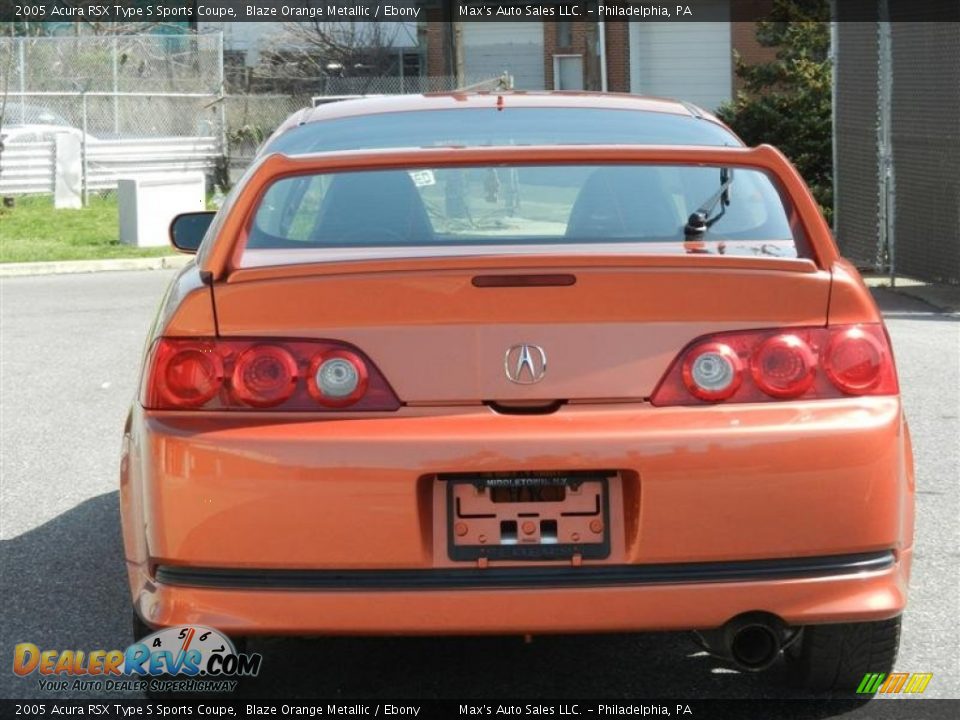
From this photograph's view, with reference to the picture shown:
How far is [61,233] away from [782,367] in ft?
62.3

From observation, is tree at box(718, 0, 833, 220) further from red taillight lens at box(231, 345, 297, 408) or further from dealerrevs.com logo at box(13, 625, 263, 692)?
red taillight lens at box(231, 345, 297, 408)

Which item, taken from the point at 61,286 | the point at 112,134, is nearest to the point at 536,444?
the point at 61,286

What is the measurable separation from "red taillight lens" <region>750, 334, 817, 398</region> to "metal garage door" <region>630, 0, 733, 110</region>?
4020cm

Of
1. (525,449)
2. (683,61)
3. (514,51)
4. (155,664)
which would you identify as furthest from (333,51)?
(525,449)

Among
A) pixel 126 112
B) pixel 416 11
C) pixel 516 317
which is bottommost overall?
pixel 516 317

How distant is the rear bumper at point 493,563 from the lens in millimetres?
3475

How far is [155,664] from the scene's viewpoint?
3941 millimetres

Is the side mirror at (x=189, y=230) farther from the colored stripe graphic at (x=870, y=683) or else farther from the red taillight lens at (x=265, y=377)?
the colored stripe graphic at (x=870, y=683)

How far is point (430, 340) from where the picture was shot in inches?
140

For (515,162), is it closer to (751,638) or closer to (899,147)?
(751,638)

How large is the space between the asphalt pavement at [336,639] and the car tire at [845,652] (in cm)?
15

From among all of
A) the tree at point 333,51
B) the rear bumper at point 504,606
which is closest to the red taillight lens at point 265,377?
the rear bumper at point 504,606

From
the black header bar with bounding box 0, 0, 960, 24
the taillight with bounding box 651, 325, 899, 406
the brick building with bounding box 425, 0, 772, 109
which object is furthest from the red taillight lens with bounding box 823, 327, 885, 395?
the brick building with bounding box 425, 0, 772, 109

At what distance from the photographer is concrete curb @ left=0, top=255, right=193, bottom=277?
1781cm
